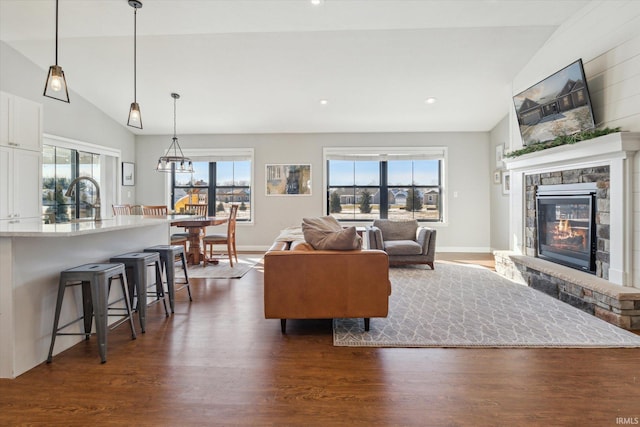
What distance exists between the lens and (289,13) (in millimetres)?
3836

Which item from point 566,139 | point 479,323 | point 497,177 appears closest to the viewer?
point 479,323

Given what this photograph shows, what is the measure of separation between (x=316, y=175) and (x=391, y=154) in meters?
1.62

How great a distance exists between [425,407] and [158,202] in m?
6.99

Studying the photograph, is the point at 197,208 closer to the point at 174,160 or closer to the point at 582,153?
the point at 174,160

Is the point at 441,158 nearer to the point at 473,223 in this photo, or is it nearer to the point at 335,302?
the point at 473,223

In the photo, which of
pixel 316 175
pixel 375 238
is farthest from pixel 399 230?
pixel 316 175

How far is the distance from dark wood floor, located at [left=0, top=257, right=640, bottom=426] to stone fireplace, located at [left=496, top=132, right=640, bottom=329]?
0.98 m

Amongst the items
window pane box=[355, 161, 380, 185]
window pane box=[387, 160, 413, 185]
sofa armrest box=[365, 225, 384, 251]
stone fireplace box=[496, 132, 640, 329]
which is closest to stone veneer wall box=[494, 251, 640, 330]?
stone fireplace box=[496, 132, 640, 329]

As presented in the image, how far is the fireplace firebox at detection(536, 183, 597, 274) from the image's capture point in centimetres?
363

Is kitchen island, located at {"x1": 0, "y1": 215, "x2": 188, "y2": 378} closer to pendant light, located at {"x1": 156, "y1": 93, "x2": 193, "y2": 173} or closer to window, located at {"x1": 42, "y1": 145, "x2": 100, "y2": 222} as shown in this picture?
pendant light, located at {"x1": 156, "y1": 93, "x2": 193, "y2": 173}

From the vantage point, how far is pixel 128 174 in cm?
710

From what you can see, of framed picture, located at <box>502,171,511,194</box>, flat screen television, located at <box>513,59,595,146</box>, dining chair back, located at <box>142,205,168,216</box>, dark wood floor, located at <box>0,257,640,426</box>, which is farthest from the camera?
framed picture, located at <box>502,171,511,194</box>

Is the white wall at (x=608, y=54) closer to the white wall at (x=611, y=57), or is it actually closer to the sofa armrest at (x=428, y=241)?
the white wall at (x=611, y=57)

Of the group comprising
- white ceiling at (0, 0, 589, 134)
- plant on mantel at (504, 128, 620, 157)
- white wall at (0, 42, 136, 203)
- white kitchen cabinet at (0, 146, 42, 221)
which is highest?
white ceiling at (0, 0, 589, 134)
